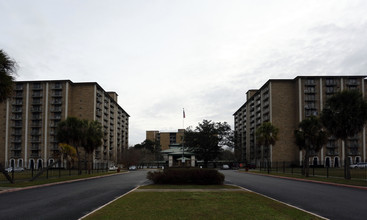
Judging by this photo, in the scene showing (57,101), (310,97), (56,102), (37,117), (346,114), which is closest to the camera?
(346,114)

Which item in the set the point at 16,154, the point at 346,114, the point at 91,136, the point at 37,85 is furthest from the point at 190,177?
the point at 37,85

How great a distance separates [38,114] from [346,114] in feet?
285

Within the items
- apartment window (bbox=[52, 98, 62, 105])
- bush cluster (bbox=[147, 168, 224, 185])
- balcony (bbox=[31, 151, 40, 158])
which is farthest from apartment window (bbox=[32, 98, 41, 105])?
bush cluster (bbox=[147, 168, 224, 185])

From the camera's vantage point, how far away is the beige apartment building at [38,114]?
3679 inches

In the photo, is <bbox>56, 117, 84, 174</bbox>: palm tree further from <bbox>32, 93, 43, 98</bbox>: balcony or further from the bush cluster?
<bbox>32, 93, 43, 98</bbox>: balcony

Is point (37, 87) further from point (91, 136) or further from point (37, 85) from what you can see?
point (91, 136)

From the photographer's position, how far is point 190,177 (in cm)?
2372

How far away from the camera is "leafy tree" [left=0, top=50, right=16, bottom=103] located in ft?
83.7

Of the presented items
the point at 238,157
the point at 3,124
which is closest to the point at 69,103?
the point at 3,124

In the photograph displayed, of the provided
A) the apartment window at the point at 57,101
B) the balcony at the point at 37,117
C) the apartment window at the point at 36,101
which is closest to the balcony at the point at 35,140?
the balcony at the point at 37,117

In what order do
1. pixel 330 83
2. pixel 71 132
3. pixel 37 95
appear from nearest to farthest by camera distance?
pixel 71 132 → pixel 330 83 → pixel 37 95

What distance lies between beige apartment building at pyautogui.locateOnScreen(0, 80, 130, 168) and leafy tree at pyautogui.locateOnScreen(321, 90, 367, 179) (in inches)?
2894

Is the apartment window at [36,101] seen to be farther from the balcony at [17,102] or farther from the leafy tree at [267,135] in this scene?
the leafy tree at [267,135]

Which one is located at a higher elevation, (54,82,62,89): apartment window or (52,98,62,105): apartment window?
(54,82,62,89): apartment window
